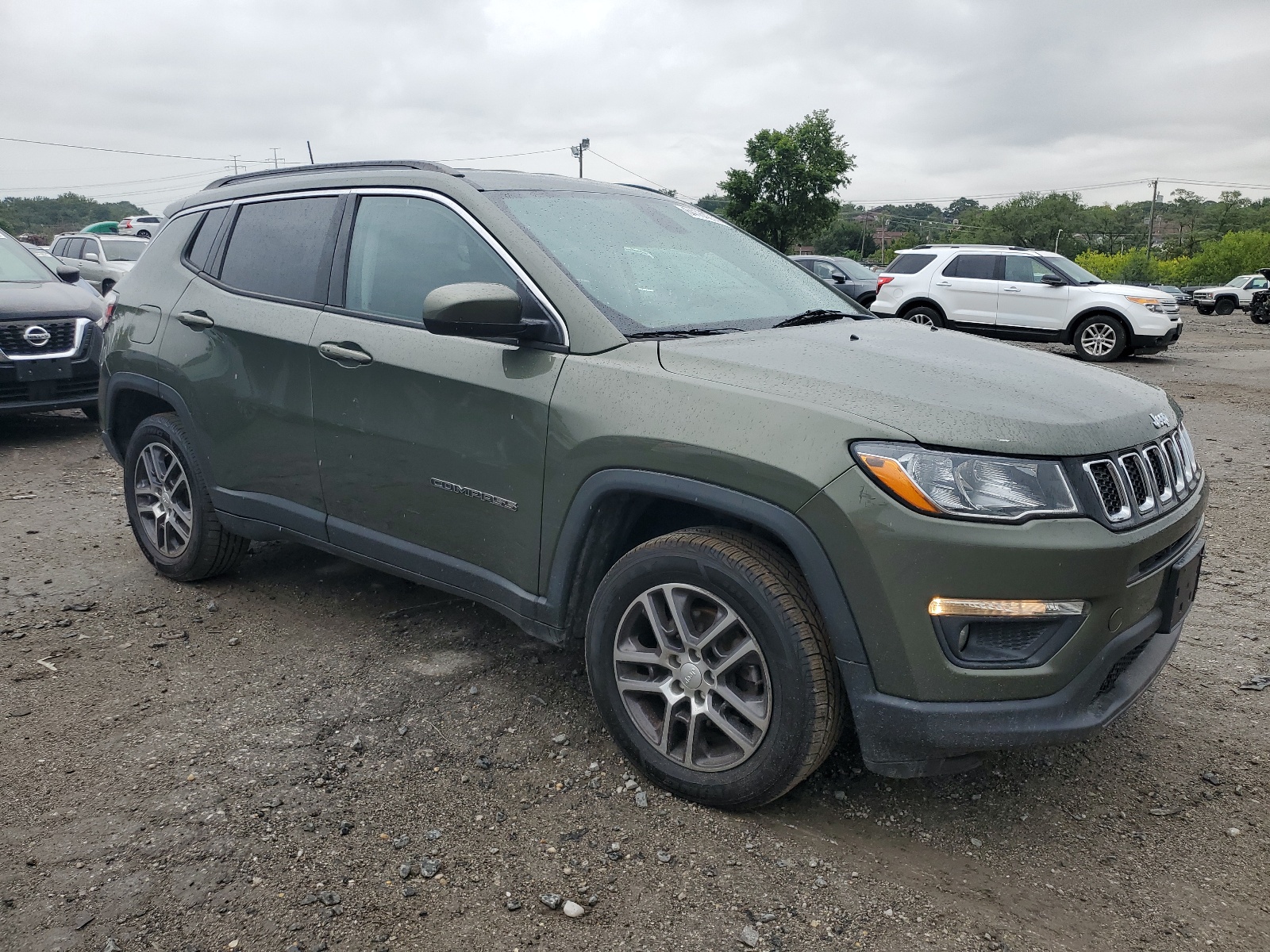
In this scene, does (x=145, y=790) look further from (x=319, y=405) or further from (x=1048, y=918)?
(x=1048, y=918)

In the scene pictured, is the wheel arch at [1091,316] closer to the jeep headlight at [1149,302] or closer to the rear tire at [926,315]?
the jeep headlight at [1149,302]

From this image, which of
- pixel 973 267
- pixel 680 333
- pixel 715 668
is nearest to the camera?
pixel 715 668

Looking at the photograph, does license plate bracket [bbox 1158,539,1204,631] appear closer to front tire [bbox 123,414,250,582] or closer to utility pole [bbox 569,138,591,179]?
front tire [bbox 123,414,250,582]

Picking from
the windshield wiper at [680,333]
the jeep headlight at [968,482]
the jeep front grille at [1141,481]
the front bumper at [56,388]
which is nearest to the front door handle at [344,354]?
the windshield wiper at [680,333]

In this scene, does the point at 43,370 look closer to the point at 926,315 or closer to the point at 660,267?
the point at 660,267

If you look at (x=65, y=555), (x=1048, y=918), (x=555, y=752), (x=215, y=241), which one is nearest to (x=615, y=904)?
(x=555, y=752)

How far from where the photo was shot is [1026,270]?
49.2 feet

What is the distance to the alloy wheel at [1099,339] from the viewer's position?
47.6 feet

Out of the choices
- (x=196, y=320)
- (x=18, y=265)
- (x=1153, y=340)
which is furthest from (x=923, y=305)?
(x=196, y=320)

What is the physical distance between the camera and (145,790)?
2.79 metres

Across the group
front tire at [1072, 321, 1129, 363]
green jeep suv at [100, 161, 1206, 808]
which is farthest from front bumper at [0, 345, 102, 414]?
front tire at [1072, 321, 1129, 363]

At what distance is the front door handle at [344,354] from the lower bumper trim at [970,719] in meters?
1.93

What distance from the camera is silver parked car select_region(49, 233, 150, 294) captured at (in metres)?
16.7

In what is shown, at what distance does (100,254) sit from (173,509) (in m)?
15.6
